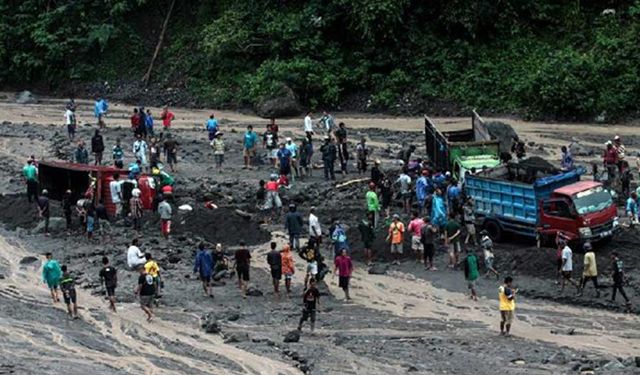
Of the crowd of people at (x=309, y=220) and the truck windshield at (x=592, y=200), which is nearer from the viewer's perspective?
the crowd of people at (x=309, y=220)

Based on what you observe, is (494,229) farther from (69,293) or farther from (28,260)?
(28,260)

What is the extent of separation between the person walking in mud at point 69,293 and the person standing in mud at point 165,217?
5886mm

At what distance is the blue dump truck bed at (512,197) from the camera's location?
101ft

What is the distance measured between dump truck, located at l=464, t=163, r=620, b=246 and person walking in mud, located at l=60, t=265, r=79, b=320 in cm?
1125

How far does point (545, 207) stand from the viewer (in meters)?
30.5

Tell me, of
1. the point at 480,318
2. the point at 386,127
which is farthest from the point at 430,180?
the point at 386,127

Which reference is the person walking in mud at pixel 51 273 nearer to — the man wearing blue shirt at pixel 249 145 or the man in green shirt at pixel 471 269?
the man in green shirt at pixel 471 269

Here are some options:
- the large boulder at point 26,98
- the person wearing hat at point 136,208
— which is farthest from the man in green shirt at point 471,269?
the large boulder at point 26,98

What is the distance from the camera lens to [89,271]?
3109 centimetres

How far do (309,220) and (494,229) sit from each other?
4.92m

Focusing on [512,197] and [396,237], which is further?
[512,197]

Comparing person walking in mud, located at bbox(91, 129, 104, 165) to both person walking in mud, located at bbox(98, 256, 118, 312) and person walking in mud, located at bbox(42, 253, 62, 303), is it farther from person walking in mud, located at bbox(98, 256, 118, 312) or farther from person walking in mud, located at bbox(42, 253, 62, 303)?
person walking in mud, located at bbox(98, 256, 118, 312)

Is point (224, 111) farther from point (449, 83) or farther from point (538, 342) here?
point (538, 342)

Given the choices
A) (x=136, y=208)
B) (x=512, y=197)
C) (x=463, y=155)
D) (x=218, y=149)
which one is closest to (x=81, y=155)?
(x=218, y=149)
